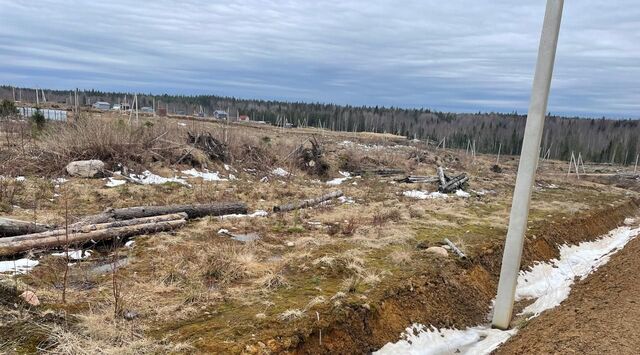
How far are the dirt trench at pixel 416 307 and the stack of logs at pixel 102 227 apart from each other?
3.48m

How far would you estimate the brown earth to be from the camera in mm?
4910

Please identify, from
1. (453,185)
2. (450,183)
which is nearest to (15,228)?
(450,183)

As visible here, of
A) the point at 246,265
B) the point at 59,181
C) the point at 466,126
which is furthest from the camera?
the point at 466,126

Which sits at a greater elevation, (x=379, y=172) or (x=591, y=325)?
(x=591, y=325)

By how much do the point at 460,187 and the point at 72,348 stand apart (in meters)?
19.3

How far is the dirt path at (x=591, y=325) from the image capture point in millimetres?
4910

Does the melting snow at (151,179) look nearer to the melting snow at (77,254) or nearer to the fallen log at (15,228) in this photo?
the fallen log at (15,228)

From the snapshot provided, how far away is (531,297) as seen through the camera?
8.46m

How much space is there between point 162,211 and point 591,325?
27.8 ft

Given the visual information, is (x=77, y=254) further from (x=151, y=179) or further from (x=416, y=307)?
(x=151, y=179)

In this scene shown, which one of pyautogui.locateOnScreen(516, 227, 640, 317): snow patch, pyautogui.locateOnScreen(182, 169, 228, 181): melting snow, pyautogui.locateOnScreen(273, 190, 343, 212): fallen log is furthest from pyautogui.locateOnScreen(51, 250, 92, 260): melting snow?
pyautogui.locateOnScreen(182, 169, 228, 181): melting snow

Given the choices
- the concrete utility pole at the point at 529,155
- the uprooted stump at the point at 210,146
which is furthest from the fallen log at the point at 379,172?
the concrete utility pole at the point at 529,155

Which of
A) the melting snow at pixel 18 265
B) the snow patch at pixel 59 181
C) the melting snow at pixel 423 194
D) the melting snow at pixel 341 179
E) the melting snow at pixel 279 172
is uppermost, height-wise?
the melting snow at pixel 18 265

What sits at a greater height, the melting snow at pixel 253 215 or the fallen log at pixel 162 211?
the fallen log at pixel 162 211
